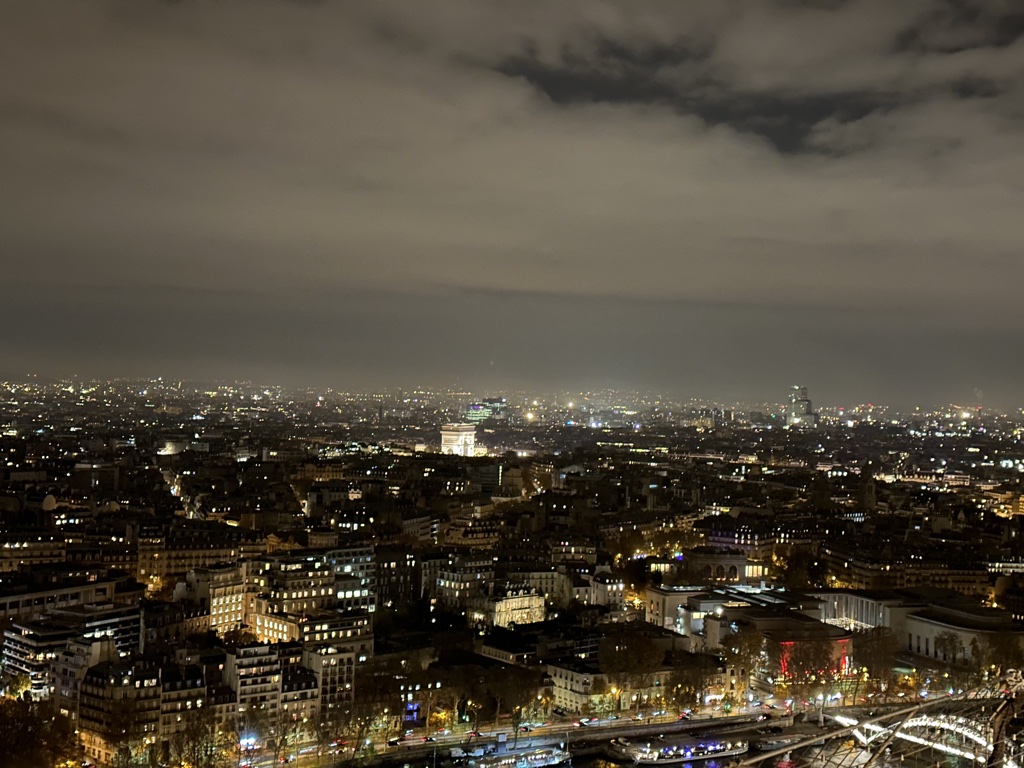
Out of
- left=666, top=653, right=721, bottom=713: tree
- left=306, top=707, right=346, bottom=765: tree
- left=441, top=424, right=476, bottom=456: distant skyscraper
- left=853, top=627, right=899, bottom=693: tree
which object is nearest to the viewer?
left=306, top=707, right=346, bottom=765: tree

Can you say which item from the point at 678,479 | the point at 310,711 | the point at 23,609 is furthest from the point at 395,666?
the point at 678,479

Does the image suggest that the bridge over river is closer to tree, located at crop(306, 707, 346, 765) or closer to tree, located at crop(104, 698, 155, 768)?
tree, located at crop(306, 707, 346, 765)

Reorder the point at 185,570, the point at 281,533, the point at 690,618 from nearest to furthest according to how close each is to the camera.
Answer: the point at 690,618
the point at 185,570
the point at 281,533

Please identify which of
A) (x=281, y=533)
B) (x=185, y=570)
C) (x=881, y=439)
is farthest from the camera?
(x=881, y=439)

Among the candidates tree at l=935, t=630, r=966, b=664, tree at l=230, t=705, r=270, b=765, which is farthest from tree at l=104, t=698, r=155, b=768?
tree at l=935, t=630, r=966, b=664

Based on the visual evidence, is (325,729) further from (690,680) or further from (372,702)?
(690,680)

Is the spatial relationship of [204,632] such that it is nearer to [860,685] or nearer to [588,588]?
[588,588]
